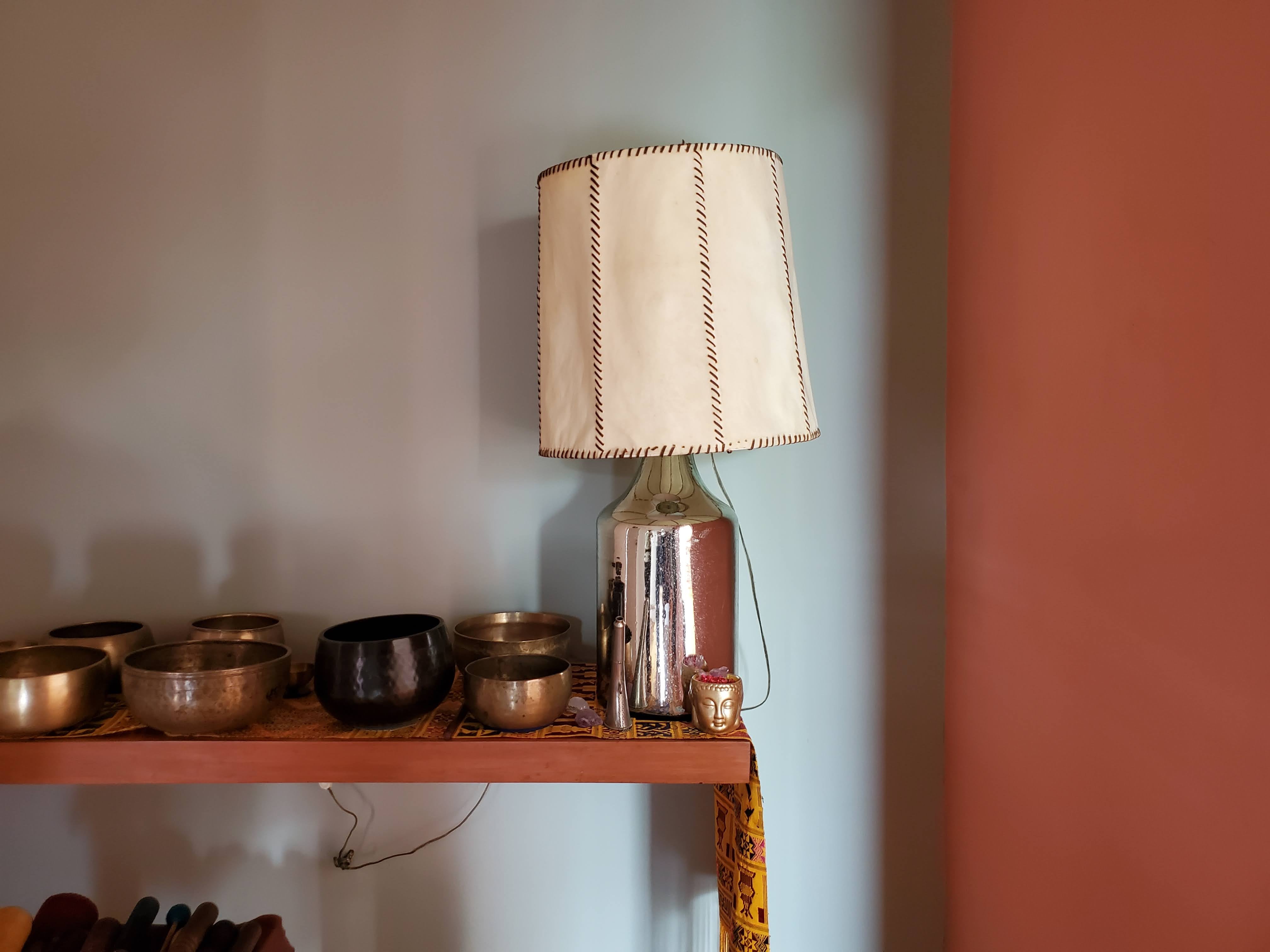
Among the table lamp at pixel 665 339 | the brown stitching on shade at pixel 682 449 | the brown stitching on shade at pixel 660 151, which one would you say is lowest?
the brown stitching on shade at pixel 682 449

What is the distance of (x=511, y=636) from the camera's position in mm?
1029

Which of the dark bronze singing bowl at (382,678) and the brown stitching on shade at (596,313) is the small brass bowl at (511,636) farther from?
the brown stitching on shade at (596,313)

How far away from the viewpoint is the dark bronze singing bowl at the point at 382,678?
0.81 metres

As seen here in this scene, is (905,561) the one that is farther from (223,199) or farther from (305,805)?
(223,199)

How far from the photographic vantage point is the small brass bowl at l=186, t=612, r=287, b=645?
94cm

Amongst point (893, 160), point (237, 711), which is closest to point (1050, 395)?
point (893, 160)

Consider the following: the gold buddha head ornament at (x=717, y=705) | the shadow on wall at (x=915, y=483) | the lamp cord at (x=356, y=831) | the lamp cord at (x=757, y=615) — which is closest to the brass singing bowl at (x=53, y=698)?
the lamp cord at (x=356, y=831)

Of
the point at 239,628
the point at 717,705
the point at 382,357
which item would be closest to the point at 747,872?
the point at 717,705

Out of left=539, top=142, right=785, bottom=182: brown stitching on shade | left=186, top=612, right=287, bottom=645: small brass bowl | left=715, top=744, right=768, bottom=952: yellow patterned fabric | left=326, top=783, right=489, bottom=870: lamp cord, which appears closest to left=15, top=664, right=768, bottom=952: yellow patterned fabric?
left=715, top=744, right=768, bottom=952: yellow patterned fabric

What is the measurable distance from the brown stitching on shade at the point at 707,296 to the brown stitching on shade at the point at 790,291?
0.10 m

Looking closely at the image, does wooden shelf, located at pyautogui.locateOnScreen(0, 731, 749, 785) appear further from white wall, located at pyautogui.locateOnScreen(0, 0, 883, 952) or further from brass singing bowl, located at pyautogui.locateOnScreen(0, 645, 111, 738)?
white wall, located at pyautogui.locateOnScreen(0, 0, 883, 952)

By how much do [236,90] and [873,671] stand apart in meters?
1.21

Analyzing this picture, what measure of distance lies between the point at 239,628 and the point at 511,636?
346 millimetres

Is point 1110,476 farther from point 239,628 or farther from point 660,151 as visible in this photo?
point 239,628
